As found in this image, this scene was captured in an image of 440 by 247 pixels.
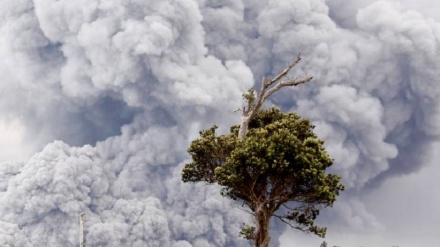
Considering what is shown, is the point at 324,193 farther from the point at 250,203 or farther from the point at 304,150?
the point at 250,203

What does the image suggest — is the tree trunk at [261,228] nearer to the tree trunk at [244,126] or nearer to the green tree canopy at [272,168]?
the green tree canopy at [272,168]

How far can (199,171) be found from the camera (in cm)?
2380

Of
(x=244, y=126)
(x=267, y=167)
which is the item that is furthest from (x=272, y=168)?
(x=244, y=126)

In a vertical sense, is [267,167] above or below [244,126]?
below

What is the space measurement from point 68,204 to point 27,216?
10.1m

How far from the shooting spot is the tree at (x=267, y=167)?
19969 mm

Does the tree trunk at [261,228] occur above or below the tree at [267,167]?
below

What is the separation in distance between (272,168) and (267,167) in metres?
0.31

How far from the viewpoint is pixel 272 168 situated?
20.2 meters

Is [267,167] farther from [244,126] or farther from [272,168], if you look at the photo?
[244,126]

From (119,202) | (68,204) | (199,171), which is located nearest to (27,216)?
(68,204)

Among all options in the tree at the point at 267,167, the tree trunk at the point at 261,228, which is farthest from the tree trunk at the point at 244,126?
the tree trunk at the point at 261,228

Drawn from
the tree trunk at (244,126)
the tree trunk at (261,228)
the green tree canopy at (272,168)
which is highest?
the tree trunk at (244,126)

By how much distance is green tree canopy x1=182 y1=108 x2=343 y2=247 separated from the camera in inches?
786
